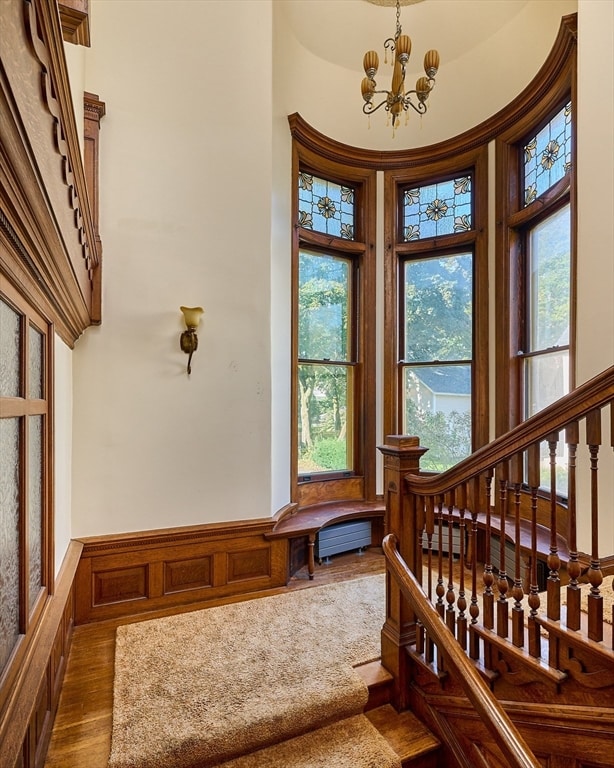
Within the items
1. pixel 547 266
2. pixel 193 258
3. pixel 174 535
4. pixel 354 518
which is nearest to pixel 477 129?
pixel 547 266

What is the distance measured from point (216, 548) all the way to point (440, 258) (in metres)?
3.32

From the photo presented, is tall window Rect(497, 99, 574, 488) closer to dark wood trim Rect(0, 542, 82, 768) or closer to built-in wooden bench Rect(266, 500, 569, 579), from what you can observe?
built-in wooden bench Rect(266, 500, 569, 579)

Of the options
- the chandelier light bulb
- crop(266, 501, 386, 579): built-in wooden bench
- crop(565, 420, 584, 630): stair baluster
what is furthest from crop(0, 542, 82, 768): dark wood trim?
the chandelier light bulb

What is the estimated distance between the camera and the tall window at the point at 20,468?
1.23 metres

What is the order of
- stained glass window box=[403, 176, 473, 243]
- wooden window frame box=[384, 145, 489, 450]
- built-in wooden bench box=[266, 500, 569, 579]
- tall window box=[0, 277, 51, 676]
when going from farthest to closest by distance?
stained glass window box=[403, 176, 473, 243] → wooden window frame box=[384, 145, 489, 450] → built-in wooden bench box=[266, 500, 569, 579] → tall window box=[0, 277, 51, 676]

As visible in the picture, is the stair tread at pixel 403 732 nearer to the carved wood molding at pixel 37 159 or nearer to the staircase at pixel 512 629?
the staircase at pixel 512 629

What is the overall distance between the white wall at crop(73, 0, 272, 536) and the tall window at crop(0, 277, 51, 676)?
1.02m

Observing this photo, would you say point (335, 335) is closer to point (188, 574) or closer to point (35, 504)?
point (188, 574)

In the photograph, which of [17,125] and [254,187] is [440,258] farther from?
[17,125]

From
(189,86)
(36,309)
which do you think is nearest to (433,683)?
(36,309)

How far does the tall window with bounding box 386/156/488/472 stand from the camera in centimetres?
386

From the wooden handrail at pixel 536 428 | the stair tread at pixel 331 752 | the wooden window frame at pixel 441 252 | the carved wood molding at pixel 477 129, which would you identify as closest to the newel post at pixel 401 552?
the wooden handrail at pixel 536 428

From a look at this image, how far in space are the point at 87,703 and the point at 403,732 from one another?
1503 mm

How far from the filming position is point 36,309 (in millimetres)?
1552
